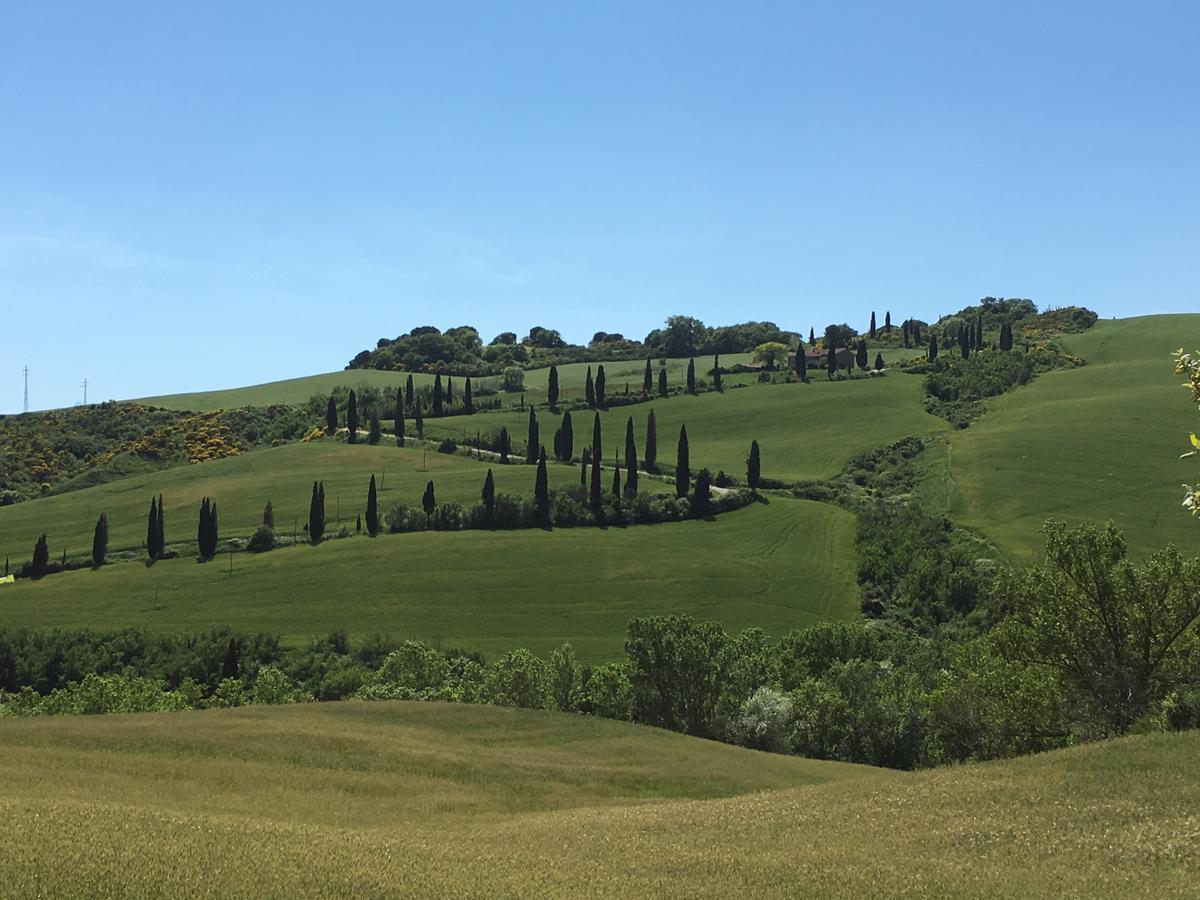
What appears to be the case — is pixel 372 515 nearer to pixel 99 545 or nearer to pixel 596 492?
pixel 596 492

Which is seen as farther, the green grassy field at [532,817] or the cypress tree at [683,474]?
the cypress tree at [683,474]

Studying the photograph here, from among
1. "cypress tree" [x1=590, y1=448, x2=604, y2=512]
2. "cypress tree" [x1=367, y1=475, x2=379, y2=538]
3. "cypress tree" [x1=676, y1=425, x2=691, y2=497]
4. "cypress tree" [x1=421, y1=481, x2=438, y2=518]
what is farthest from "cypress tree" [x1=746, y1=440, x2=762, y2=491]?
"cypress tree" [x1=367, y1=475, x2=379, y2=538]

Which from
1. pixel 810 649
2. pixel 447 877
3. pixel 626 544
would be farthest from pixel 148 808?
pixel 626 544

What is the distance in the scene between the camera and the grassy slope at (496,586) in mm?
130000

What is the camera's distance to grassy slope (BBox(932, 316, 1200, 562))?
14300 cm

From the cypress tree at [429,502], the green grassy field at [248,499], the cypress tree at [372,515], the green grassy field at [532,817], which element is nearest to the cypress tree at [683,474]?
the green grassy field at [248,499]

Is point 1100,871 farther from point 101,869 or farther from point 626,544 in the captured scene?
point 626,544

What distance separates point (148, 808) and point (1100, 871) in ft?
74.7

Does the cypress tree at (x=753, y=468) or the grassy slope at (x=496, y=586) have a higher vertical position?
the cypress tree at (x=753, y=468)

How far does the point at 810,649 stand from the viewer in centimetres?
11050

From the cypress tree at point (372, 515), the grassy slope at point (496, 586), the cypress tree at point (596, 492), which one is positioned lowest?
the grassy slope at point (496, 586)

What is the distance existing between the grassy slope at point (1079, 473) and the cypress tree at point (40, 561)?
127 m

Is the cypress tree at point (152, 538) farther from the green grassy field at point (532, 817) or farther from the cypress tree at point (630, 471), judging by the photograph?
the green grassy field at point (532, 817)

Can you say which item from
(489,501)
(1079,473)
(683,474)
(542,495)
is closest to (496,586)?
(489,501)
